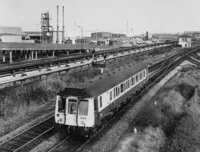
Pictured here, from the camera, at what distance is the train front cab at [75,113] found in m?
13.7

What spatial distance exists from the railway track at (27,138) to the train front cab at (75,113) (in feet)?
6.28

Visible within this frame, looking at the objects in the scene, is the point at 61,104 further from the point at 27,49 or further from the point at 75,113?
the point at 27,49

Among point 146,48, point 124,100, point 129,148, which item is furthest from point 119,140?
point 146,48

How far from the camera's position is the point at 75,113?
13.9 metres

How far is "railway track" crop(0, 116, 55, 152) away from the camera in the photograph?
13578 mm

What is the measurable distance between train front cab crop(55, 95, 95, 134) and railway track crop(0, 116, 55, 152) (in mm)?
1913

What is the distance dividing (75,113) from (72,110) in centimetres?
25

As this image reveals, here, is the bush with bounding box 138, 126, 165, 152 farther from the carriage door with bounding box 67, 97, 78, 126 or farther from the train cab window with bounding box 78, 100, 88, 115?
the carriage door with bounding box 67, 97, 78, 126

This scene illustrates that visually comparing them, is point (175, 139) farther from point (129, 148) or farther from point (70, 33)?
point (70, 33)

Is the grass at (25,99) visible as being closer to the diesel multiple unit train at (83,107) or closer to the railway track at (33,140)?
the diesel multiple unit train at (83,107)

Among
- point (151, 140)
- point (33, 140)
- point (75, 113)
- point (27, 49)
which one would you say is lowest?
point (151, 140)

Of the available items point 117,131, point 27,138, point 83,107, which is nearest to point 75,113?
point 83,107

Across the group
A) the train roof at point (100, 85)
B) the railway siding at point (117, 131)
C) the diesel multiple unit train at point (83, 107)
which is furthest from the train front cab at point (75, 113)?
the railway siding at point (117, 131)

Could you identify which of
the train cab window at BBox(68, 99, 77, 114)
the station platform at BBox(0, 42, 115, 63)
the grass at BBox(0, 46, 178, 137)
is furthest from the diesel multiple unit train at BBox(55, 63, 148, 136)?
the station platform at BBox(0, 42, 115, 63)
